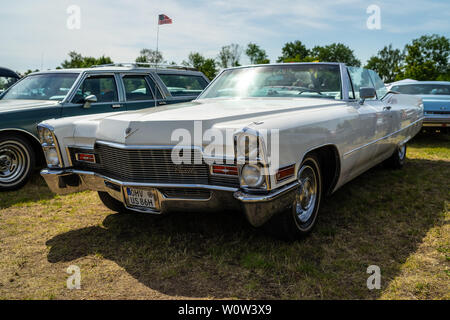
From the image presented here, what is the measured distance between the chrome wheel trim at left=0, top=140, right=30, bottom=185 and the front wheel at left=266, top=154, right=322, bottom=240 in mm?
3746

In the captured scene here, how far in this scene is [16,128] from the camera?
4742 mm

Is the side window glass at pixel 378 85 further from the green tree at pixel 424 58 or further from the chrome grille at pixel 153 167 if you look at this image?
the green tree at pixel 424 58

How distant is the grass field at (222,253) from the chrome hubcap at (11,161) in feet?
2.27

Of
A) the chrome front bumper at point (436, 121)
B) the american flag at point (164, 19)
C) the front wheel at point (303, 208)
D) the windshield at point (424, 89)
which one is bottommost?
the front wheel at point (303, 208)

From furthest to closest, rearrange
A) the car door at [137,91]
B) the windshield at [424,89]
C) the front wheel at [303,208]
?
the windshield at [424,89]
the car door at [137,91]
the front wheel at [303,208]

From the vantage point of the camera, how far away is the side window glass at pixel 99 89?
17.6 feet

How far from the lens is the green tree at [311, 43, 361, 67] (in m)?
76.7

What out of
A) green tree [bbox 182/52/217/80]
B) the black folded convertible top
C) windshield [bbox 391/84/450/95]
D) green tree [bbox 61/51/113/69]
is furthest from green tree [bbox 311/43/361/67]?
the black folded convertible top

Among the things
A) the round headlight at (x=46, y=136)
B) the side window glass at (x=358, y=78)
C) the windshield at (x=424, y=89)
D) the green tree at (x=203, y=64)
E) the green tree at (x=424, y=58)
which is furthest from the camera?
the green tree at (x=203, y=64)

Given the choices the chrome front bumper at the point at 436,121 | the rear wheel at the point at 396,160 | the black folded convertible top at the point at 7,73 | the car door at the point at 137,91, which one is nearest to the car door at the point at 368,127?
the rear wheel at the point at 396,160

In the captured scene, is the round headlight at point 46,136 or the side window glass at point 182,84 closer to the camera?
the round headlight at point 46,136

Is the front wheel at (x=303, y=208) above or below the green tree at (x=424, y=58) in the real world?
below
